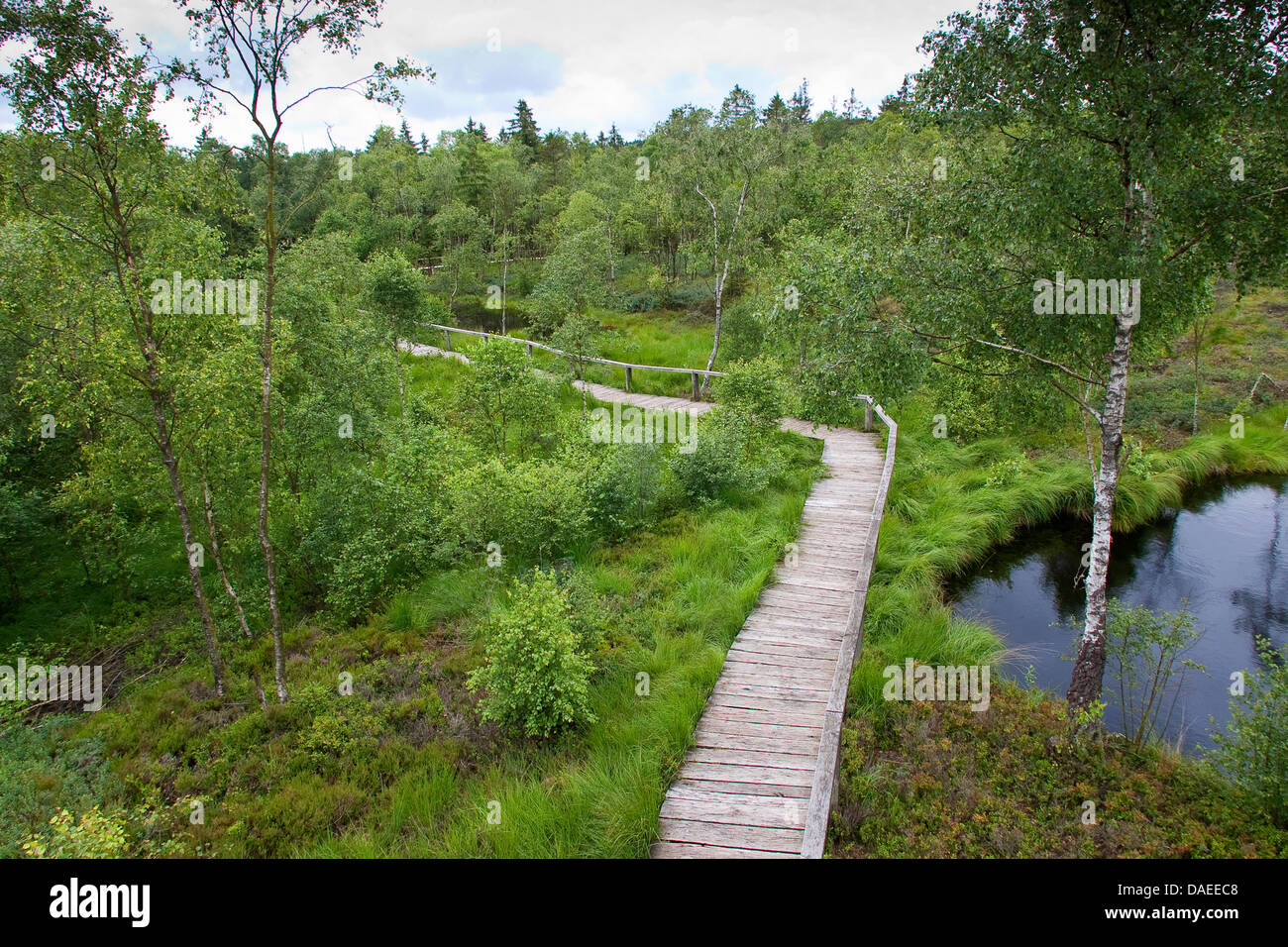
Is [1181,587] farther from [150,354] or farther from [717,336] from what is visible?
[150,354]

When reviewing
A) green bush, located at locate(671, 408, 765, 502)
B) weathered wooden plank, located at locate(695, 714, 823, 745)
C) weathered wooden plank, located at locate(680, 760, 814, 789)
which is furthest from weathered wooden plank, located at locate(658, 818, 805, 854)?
green bush, located at locate(671, 408, 765, 502)

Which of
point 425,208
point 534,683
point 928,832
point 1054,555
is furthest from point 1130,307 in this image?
point 425,208

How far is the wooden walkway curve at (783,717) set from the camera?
553 cm

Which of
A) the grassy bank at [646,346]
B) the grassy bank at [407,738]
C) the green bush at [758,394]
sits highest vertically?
the grassy bank at [646,346]

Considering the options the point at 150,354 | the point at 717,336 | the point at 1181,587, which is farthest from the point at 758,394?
the point at 150,354

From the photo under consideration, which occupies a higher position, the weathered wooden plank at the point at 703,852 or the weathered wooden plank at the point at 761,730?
the weathered wooden plank at the point at 761,730

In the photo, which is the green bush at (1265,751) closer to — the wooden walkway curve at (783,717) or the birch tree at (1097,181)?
the birch tree at (1097,181)

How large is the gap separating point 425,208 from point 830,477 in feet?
138

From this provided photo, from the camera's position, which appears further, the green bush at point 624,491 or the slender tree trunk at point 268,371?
the green bush at point 624,491

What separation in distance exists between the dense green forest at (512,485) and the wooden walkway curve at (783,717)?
1.16ft

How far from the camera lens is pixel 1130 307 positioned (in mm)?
6527

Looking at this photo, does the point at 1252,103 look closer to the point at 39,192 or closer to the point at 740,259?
the point at 39,192

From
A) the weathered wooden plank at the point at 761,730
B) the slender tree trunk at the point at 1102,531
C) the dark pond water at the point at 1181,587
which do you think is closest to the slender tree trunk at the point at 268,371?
the weathered wooden plank at the point at 761,730

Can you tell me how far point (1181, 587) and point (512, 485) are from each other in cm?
1238
